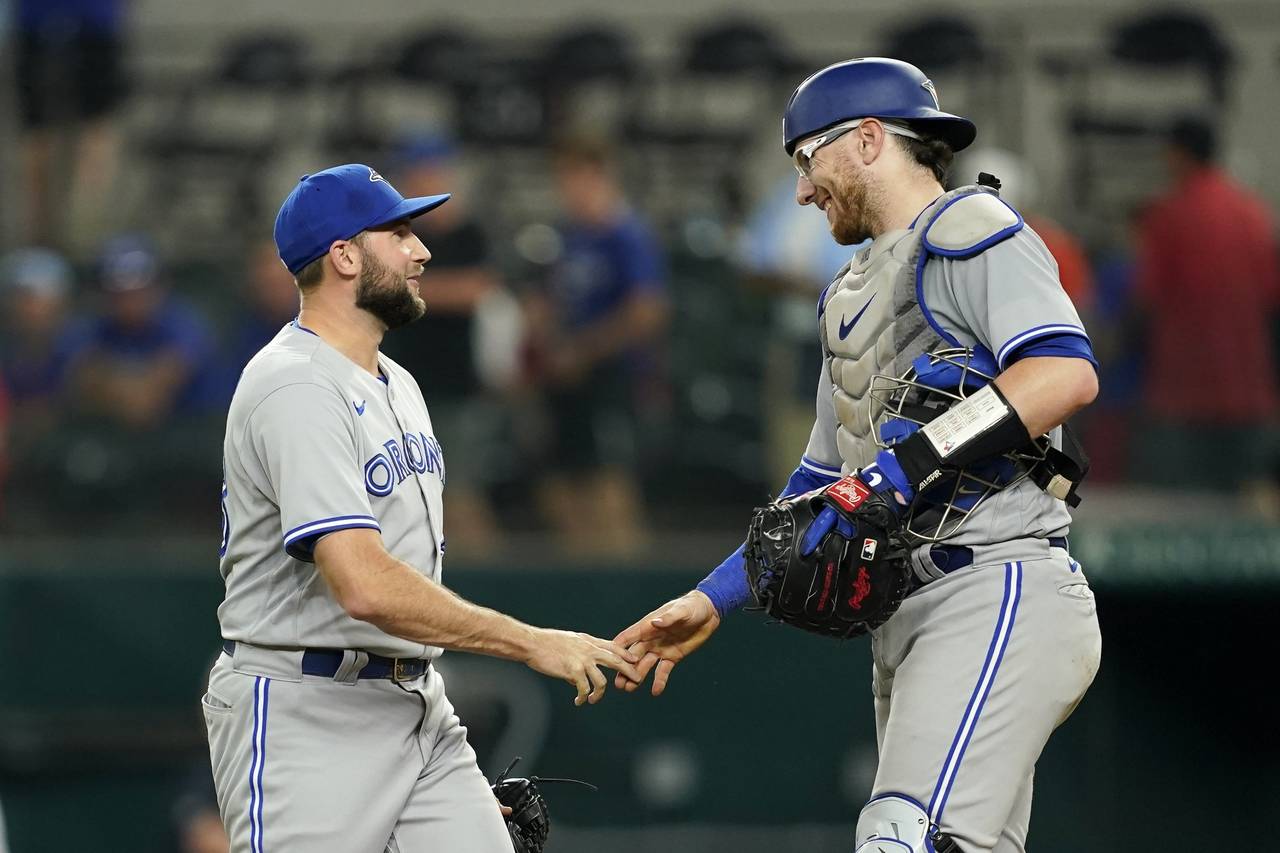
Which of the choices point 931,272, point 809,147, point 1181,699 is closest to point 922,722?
point 931,272

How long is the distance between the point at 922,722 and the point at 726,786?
14.1ft

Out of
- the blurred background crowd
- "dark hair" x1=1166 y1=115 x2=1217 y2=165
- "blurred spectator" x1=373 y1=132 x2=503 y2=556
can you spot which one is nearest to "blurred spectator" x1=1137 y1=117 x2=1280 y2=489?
the blurred background crowd

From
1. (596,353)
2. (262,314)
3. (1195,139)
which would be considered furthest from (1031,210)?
(262,314)

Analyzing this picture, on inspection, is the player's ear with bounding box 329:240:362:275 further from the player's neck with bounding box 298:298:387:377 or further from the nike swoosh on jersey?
the nike swoosh on jersey

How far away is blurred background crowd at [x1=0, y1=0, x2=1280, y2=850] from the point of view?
7.78m

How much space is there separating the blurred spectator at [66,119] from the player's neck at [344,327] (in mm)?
5019

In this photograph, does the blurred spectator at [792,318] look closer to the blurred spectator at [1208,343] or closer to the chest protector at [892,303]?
the blurred spectator at [1208,343]

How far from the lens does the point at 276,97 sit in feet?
32.9

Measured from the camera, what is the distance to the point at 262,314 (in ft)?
26.6

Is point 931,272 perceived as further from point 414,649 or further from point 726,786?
point 726,786

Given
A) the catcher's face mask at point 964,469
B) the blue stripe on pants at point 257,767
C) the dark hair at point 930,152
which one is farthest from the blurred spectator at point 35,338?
the catcher's face mask at point 964,469

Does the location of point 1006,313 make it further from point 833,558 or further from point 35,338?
point 35,338

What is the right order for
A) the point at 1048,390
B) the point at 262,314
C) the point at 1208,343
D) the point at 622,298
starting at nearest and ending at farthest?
the point at 1048,390
the point at 1208,343
the point at 622,298
the point at 262,314

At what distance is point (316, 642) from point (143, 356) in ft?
15.0
